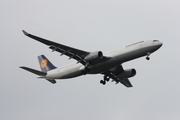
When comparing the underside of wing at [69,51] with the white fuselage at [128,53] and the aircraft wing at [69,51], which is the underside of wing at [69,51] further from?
the white fuselage at [128,53]

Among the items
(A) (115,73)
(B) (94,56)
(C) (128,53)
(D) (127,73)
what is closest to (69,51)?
(B) (94,56)

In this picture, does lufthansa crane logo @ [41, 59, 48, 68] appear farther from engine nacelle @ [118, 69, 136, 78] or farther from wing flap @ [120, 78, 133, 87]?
wing flap @ [120, 78, 133, 87]

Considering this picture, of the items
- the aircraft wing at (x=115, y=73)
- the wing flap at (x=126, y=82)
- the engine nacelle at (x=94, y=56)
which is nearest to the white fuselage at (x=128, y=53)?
the engine nacelle at (x=94, y=56)

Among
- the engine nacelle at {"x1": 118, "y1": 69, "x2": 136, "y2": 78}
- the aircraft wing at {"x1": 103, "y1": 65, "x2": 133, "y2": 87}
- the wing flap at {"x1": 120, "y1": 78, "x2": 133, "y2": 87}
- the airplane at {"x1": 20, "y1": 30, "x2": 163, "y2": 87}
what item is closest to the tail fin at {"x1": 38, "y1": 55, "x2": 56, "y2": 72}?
the airplane at {"x1": 20, "y1": 30, "x2": 163, "y2": 87}

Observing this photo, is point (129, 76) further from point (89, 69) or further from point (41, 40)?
point (41, 40)

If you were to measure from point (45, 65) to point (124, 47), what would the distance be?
1613 centimetres

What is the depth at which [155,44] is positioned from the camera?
52.0 m

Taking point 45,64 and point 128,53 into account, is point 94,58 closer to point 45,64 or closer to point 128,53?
point 128,53

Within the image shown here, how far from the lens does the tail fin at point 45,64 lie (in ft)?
208

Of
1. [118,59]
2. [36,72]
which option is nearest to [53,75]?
[36,72]

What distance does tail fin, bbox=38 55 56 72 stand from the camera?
208ft

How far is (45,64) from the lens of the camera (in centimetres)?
6469

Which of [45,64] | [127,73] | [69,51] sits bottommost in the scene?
[127,73]

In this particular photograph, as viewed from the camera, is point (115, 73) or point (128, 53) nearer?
point (128, 53)
